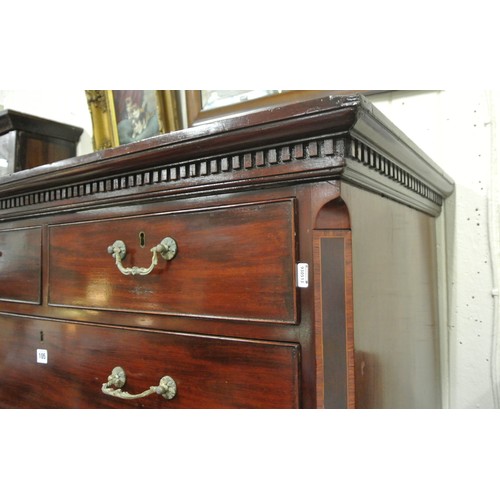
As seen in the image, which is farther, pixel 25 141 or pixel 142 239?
pixel 25 141

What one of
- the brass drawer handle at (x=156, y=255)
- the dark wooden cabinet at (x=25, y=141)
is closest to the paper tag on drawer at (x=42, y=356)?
the brass drawer handle at (x=156, y=255)

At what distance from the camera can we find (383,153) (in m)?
0.49

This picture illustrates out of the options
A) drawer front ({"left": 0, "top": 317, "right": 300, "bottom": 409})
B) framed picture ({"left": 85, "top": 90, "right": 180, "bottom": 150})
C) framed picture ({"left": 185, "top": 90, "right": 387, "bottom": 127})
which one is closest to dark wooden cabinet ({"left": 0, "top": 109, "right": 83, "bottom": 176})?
framed picture ({"left": 85, "top": 90, "right": 180, "bottom": 150})

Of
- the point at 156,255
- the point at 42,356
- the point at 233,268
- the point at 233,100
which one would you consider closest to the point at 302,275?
the point at 233,268

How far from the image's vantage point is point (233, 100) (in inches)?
42.3

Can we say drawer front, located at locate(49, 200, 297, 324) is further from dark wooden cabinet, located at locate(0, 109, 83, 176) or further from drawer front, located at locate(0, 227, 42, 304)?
dark wooden cabinet, located at locate(0, 109, 83, 176)

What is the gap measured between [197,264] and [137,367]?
0.61 ft

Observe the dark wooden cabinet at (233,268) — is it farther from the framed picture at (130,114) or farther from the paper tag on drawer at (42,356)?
the framed picture at (130,114)

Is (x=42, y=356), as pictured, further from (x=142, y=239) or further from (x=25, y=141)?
(x=25, y=141)

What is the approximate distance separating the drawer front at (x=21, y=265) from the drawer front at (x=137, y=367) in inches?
2.0

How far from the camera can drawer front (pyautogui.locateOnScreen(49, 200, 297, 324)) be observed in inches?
17.9

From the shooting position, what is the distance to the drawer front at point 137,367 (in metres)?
0.47

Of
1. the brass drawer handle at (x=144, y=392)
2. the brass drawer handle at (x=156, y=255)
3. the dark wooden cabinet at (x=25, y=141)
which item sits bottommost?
the brass drawer handle at (x=144, y=392)

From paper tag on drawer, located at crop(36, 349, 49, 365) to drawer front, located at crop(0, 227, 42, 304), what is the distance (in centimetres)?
8
